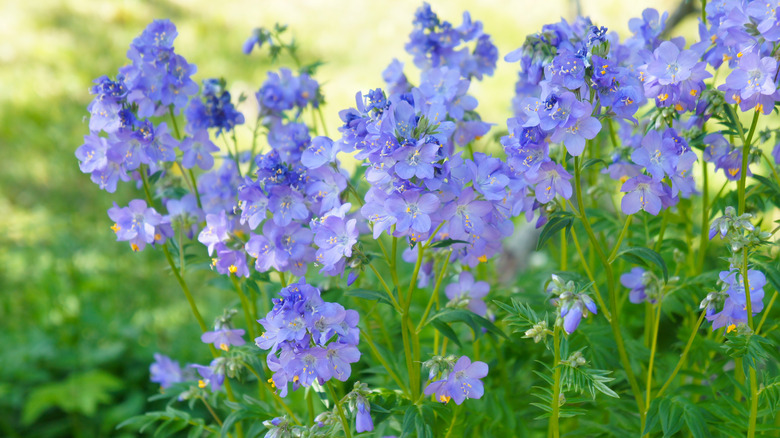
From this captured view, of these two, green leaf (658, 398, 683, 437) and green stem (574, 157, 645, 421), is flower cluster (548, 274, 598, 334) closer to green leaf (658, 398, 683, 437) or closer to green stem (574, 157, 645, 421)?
green stem (574, 157, 645, 421)

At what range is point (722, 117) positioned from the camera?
186 centimetres

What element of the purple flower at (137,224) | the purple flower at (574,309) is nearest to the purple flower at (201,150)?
the purple flower at (137,224)

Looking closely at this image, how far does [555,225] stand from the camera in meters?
1.71

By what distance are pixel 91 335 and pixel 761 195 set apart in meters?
3.37

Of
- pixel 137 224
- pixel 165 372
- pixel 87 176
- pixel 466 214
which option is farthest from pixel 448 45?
pixel 87 176

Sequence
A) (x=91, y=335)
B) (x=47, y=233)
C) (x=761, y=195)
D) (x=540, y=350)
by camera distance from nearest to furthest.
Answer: (x=761, y=195) < (x=540, y=350) < (x=91, y=335) < (x=47, y=233)

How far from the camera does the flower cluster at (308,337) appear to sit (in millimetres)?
1541

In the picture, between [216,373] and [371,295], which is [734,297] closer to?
[371,295]

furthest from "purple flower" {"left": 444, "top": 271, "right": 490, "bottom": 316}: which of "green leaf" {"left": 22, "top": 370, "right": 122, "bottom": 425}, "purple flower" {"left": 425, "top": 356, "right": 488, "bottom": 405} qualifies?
"green leaf" {"left": 22, "top": 370, "right": 122, "bottom": 425}

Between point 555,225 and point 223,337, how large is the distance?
105cm

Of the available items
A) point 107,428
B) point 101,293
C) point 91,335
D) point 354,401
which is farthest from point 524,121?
point 101,293

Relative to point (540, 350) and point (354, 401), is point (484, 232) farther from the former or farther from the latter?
point (540, 350)

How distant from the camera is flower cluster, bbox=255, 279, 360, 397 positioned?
154 cm

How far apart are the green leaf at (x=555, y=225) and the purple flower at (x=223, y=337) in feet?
3.12
